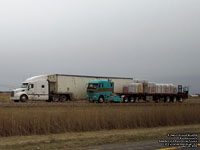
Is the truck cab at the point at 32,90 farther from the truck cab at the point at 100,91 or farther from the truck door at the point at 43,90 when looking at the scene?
the truck cab at the point at 100,91

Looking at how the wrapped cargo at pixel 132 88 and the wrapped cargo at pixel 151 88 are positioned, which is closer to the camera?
the wrapped cargo at pixel 132 88

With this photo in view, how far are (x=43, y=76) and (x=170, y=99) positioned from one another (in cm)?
2096

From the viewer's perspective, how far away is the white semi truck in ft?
106

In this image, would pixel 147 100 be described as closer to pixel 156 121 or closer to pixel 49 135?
pixel 156 121

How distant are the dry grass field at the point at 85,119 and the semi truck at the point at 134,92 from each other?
16133 mm

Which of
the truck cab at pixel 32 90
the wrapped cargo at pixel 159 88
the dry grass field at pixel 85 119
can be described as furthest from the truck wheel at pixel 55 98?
the dry grass field at pixel 85 119

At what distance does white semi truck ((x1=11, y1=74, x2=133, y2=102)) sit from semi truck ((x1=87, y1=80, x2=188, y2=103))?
4.86ft

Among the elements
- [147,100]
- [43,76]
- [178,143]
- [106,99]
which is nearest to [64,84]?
[43,76]

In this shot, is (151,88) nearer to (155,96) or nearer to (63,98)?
(155,96)

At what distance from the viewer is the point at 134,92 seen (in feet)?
128

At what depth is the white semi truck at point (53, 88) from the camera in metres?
32.2

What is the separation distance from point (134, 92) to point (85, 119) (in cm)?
2396

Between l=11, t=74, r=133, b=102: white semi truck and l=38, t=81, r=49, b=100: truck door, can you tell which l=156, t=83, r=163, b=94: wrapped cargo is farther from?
l=38, t=81, r=49, b=100: truck door

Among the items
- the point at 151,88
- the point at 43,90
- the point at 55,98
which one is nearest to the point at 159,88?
the point at 151,88
